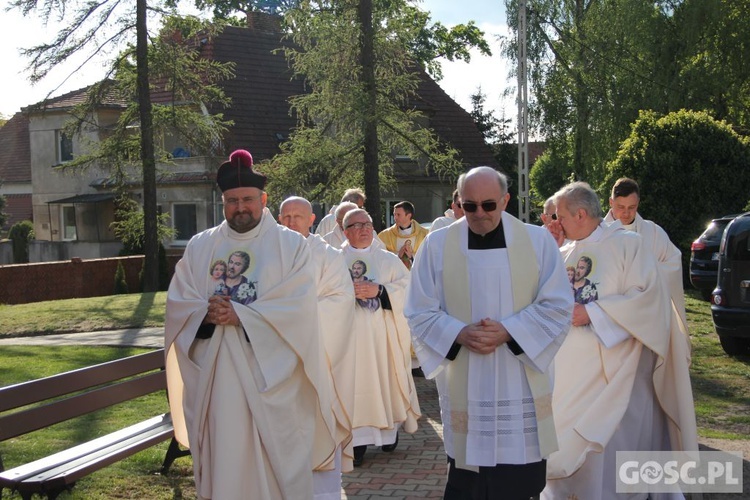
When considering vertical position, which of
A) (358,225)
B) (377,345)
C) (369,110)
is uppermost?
(369,110)

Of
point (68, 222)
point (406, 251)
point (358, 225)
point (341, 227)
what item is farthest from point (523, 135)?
point (68, 222)

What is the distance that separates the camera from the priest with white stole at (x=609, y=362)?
638 cm

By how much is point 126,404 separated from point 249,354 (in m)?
5.02

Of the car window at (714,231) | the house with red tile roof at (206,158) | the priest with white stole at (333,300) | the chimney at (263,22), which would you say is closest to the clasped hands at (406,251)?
the priest with white stole at (333,300)

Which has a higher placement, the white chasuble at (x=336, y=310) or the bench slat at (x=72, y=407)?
the white chasuble at (x=336, y=310)

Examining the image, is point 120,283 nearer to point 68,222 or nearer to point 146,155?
point 146,155

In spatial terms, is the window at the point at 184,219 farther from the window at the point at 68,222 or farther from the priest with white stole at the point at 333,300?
the priest with white stole at the point at 333,300

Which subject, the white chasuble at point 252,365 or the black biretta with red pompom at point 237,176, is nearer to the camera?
the white chasuble at point 252,365

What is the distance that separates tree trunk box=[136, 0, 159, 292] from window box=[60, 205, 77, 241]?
15.2 metres

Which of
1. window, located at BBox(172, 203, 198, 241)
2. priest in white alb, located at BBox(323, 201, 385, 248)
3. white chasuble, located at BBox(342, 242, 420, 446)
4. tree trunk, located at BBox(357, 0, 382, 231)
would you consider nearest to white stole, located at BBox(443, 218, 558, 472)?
white chasuble, located at BBox(342, 242, 420, 446)

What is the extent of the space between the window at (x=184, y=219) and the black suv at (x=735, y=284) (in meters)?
23.5

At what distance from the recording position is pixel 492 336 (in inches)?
183

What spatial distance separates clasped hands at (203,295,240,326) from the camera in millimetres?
5562

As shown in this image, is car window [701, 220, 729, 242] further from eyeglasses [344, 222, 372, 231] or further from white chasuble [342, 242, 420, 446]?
eyeglasses [344, 222, 372, 231]
